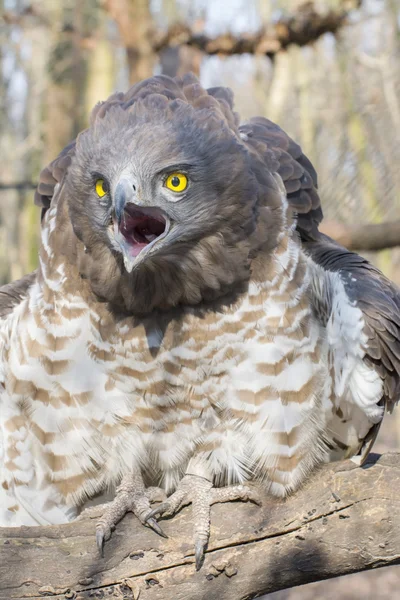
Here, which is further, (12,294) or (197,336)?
(12,294)

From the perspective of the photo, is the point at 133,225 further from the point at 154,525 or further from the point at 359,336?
the point at 154,525

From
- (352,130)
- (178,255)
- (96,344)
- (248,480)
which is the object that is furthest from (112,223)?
(352,130)

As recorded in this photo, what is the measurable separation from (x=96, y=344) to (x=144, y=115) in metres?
1.19

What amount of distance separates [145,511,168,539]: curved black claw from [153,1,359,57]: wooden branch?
4.96 m

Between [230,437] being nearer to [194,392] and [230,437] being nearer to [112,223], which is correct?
[194,392]

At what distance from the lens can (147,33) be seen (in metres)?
7.01

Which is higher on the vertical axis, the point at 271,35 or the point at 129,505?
the point at 271,35

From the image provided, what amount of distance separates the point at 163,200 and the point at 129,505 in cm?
158

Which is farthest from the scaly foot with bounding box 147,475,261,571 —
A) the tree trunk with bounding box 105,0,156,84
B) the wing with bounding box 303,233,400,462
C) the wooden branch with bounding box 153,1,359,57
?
the wooden branch with bounding box 153,1,359,57

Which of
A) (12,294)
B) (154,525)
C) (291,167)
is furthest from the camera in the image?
(12,294)

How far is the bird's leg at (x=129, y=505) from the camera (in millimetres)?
3486

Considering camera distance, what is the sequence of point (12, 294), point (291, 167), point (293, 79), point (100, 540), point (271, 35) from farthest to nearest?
1. point (293, 79)
2. point (271, 35)
3. point (12, 294)
4. point (291, 167)
5. point (100, 540)

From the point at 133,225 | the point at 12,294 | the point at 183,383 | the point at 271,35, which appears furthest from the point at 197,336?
the point at 271,35

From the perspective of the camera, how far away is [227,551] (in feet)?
11.4
